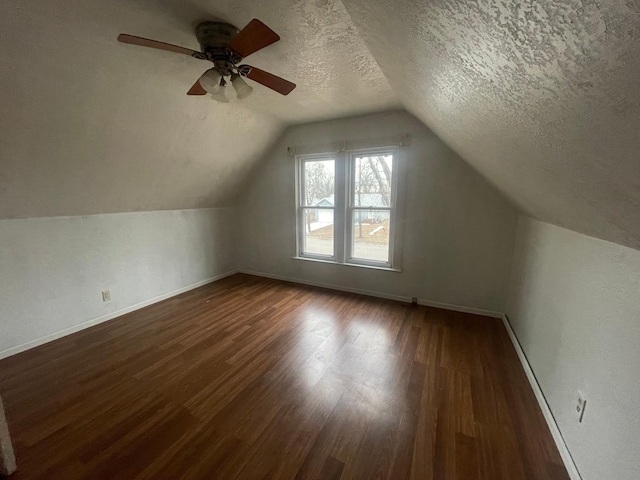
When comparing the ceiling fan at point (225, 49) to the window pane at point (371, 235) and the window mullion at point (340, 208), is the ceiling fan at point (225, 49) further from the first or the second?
the window pane at point (371, 235)

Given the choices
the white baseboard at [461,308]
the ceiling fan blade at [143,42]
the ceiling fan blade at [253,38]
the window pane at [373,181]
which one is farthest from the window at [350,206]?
the ceiling fan blade at [143,42]

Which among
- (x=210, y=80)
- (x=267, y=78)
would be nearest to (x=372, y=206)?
(x=267, y=78)

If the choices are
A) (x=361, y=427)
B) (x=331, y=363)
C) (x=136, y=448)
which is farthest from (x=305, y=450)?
(x=136, y=448)

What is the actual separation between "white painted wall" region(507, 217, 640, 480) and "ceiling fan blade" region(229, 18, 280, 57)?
1.88 meters

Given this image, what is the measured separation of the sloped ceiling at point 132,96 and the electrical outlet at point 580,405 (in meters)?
2.34

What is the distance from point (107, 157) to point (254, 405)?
8.12 ft

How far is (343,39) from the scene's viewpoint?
1.64 metres

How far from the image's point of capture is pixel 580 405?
1255 mm

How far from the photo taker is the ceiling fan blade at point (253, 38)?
126 centimetres

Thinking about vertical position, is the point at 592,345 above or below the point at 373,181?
below

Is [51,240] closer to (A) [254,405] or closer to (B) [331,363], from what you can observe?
(A) [254,405]

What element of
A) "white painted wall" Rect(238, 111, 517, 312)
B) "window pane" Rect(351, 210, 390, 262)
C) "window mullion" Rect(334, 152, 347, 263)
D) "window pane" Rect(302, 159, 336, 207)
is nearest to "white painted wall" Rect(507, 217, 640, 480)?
"white painted wall" Rect(238, 111, 517, 312)

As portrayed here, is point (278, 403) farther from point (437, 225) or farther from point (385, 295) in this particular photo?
point (437, 225)

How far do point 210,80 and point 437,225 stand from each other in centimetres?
270
